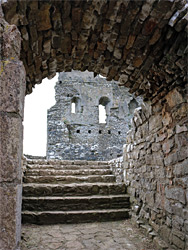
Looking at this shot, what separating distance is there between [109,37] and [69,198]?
3444mm

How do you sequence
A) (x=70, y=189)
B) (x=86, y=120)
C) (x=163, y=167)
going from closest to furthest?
(x=163, y=167) < (x=70, y=189) < (x=86, y=120)

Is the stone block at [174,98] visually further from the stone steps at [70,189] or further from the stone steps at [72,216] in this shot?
the stone steps at [70,189]

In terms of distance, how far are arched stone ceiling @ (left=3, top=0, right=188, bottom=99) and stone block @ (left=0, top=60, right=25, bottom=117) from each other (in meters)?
0.78

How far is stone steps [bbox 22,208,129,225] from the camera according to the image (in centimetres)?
420

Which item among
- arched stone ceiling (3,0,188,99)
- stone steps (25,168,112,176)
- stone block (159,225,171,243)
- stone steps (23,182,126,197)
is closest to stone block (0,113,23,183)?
arched stone ceiling (3,0,188,99)

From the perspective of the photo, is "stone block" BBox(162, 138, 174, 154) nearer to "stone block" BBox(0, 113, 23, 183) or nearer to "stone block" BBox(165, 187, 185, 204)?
"stone block" BBox(165, 187, 185, 204)

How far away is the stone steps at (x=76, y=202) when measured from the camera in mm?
4496

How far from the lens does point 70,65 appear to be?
356 cm

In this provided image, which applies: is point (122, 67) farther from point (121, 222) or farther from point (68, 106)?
point (68, 106)

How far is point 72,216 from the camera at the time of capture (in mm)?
4379

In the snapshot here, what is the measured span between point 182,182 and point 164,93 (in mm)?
1288

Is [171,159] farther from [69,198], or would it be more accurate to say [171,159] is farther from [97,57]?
[69,198]

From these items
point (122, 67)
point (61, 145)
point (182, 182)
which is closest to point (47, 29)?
point (122, 67)

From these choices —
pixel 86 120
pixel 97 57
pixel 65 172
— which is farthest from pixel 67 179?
pixel 86 120
